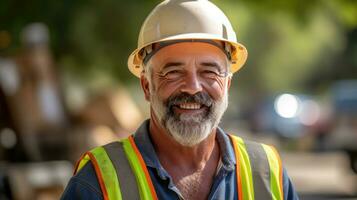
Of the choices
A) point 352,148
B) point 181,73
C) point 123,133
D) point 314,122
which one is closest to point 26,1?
point 123,133

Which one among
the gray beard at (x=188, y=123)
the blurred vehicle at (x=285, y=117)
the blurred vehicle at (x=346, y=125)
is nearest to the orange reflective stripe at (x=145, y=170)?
the gray beard at (x=188, y=123)

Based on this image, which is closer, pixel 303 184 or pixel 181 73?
pixel 181 73

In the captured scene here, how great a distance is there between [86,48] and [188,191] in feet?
57.7

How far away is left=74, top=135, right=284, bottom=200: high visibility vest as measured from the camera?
3184 millimetres

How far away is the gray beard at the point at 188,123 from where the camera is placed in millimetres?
3293

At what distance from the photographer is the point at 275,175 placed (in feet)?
11.0

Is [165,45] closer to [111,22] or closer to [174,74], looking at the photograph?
[174,74]

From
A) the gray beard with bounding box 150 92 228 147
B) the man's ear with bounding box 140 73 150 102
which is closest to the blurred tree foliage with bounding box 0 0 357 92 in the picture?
the man's ear with bounding box 140 73 150 102

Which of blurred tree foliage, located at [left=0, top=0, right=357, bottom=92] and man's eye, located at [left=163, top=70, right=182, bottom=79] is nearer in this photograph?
man's eye, located at [left=163, top=70, right=182, bottom=79]

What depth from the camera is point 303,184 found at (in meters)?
18.3

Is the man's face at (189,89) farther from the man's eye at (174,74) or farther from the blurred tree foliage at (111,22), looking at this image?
the blurred tree foliage at (111,22)

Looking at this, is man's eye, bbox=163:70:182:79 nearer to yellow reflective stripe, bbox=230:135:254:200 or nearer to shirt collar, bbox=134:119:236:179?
shirt collar, bbox=134:119:236:179

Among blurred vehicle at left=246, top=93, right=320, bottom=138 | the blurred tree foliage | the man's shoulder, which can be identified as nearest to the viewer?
the man's shoulder

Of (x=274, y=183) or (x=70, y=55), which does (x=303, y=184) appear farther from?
(x=274, y=183)
